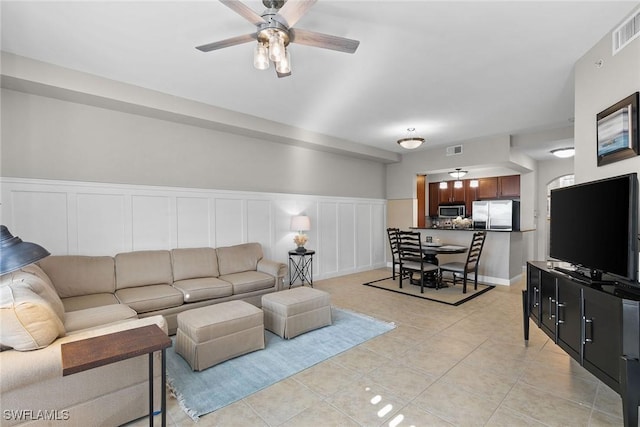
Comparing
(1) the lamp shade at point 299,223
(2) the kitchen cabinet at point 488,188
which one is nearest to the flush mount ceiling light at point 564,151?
(2) the kitchen cabinet at point 488,188

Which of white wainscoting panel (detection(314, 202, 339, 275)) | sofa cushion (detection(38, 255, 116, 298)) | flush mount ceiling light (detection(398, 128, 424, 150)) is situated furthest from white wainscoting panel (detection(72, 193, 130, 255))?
flush mount ceiling light (detection(398, 128, 424, 150))

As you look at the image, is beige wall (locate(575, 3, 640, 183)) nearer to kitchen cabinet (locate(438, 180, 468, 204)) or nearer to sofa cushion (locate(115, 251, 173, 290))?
sofa cushion (locate(115, 251, 173, 290))

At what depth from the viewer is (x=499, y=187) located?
293 inches

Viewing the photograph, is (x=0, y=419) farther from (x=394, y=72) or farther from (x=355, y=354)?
(x=394, y=72)

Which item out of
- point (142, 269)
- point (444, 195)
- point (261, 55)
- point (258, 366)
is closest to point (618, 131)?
point (261, 55)

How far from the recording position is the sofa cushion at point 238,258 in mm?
4230

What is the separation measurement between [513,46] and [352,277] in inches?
185

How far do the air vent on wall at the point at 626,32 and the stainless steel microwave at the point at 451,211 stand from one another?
5954 millimetres

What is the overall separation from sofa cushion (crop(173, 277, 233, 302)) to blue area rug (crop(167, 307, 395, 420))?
2.18ft

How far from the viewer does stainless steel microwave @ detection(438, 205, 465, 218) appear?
26.1ft

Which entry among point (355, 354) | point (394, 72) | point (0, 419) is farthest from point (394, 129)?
point (0, 419)

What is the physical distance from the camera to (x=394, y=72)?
3.13 metres

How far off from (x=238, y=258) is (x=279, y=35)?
316 cm

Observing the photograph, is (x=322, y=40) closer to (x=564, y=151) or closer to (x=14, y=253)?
(x=14, y=253)
